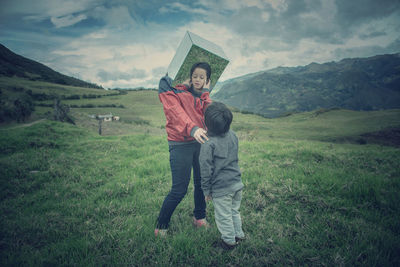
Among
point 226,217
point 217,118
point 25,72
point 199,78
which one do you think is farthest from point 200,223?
point 25,72

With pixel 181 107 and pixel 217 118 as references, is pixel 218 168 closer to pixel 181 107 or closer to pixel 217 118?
pixel 217 118

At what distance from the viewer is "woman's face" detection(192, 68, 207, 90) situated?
2.91 meters

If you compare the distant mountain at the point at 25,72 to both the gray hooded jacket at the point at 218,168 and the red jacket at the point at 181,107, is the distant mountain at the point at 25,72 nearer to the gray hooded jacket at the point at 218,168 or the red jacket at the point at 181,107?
the red jacket at the point at 181,107

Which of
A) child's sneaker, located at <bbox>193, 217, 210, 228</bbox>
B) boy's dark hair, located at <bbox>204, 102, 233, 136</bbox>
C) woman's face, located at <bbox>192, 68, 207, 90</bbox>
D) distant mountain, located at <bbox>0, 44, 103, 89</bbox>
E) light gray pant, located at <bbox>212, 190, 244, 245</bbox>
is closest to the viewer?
boy's dark hair, located at <bbox>204, 102, 233, 136</bbox>

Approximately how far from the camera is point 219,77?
3.47 metres

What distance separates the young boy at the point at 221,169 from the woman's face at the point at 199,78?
52 cm

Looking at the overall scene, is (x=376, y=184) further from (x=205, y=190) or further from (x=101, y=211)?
(x=101, y=211)

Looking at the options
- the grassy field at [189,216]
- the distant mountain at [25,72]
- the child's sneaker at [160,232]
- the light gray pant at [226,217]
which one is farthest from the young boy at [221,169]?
the distant mountain at [25,72]

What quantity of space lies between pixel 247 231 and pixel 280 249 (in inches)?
24.1

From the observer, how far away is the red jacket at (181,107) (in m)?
2.61

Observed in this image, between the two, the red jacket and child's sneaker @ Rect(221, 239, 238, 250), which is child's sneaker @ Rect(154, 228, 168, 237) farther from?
the red jacket

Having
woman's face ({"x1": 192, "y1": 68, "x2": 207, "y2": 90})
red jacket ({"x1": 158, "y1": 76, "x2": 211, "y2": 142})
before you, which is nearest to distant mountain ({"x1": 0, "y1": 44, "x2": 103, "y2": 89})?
red jacket ({"x1": 158, "y1": 76, "x2": 211, "y2": 142})

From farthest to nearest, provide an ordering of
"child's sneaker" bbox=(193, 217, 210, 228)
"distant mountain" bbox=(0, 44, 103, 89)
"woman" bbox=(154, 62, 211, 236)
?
"distant mountain" bbox=(0, 44, 103, 89) < "child's sneaker" bbox=(193, 217, 210, 228) < "woman" bbox=(154, 62, 211, 236)

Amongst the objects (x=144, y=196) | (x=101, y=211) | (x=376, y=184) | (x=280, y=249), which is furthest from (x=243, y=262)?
(x=376, y=184)
